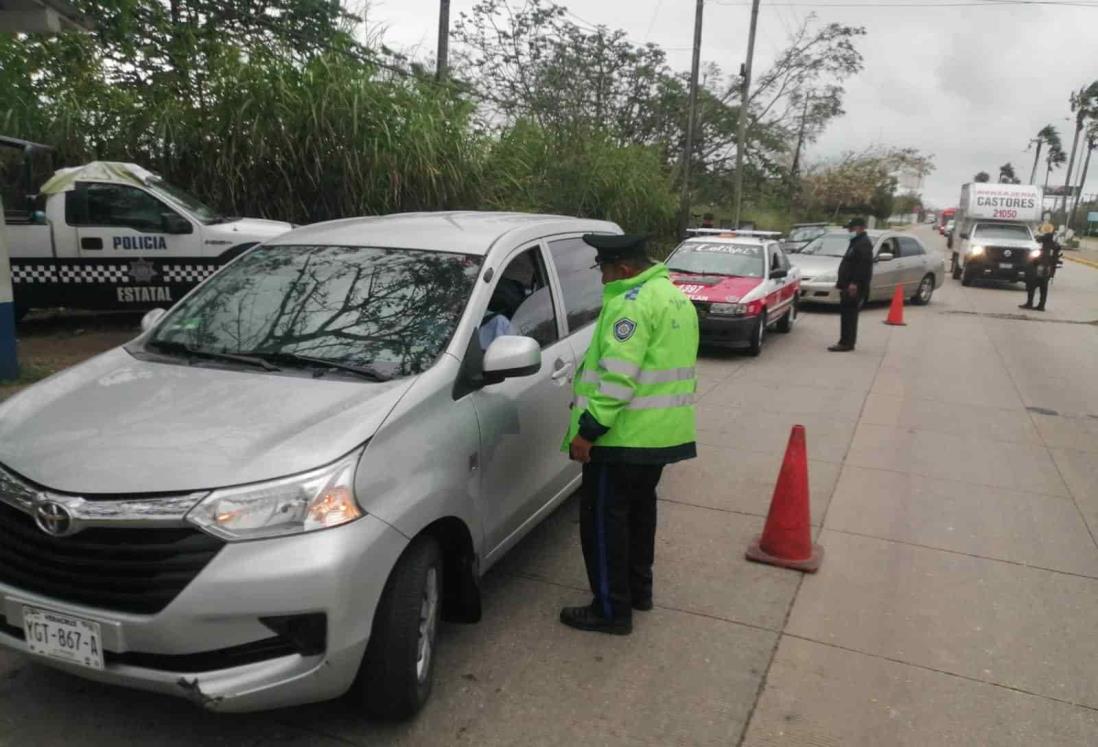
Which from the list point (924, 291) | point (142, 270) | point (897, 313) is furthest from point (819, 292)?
point (142, 270)

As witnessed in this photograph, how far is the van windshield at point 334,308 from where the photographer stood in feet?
11.2

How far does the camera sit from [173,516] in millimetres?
2453

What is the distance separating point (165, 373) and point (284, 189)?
8.09m

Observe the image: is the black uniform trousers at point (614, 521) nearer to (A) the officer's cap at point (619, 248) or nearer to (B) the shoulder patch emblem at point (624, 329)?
(B) the shoulder patch emblem at point (624, 329)

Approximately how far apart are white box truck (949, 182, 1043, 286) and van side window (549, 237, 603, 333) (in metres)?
20.7

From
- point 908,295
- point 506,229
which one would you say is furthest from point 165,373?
point 908,295

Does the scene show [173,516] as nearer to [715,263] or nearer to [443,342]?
[443,342]

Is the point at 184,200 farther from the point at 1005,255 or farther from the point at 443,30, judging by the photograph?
the point at 1005,255

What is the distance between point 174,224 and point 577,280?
6.36 metres

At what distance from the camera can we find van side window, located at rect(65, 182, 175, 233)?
30.0 ft

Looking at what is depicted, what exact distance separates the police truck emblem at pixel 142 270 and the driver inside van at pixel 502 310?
686 cm

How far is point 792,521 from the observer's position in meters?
4.52

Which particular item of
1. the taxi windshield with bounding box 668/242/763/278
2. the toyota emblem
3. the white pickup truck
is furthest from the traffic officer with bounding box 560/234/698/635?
the taxi windshield with bounding box 668/242/763/278

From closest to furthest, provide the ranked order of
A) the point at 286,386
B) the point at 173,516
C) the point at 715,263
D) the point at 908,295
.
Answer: the point at 173,516, the point at 286,386, the point at 715,263, the point at 908,295
